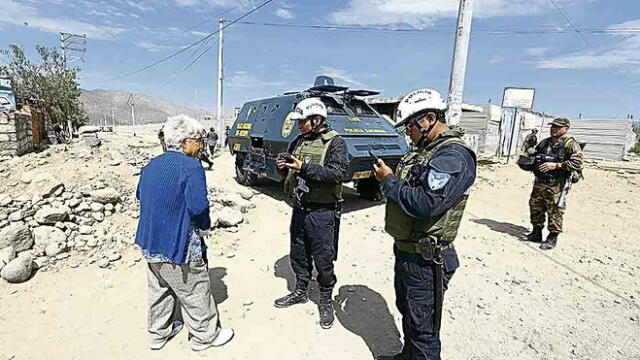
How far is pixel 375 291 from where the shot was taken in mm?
3279

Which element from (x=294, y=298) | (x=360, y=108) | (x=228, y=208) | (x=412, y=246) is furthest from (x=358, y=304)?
(x=360, y=108)

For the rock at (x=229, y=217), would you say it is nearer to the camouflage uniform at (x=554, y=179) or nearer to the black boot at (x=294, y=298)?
the black boot at (x=294, y=298)

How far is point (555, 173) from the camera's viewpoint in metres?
4.25

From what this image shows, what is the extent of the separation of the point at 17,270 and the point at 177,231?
214 cm

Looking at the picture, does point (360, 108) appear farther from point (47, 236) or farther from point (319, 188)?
point (47, 236)

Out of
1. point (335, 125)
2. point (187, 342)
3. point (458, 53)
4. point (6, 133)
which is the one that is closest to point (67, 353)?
point (187, 342)

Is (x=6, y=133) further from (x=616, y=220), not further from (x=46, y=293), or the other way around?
(x=616, y=220)

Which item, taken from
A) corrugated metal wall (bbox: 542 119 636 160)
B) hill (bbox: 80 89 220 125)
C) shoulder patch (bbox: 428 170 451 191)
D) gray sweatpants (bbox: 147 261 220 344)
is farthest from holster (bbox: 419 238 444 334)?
hill (bbox: 80 89 220 125)

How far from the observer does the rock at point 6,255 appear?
3232 mm

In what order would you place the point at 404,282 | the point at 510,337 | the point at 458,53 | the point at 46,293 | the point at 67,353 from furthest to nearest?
1. the point at 458,53
2. the point at 46,293
3. the point at 510,337
4. the point at 67,353
5. the point at 404,282

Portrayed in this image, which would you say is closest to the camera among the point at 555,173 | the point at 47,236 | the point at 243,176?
the point at 47,236

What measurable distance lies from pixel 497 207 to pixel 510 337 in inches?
184

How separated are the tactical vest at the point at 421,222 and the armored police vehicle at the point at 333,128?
3172 mm

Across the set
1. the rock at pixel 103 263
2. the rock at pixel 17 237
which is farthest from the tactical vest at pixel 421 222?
the rock at pixel 17 237
